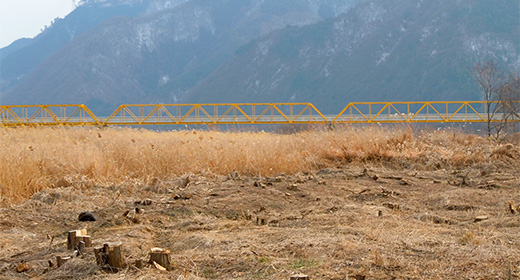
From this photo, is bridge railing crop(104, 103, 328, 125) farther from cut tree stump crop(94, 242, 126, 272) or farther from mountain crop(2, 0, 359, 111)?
mountain crop(2, 0, 359, 111)

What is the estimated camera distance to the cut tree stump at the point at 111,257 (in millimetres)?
3373

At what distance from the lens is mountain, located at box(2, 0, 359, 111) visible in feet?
454

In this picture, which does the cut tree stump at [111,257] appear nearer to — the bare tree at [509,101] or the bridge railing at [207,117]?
the bridge railing at [207,117]

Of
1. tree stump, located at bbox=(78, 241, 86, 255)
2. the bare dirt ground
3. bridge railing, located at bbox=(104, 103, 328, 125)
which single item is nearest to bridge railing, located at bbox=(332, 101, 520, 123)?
bridge railing, located at bbox=(104, 103, 328, 125)

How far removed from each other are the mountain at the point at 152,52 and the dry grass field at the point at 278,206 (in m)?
126

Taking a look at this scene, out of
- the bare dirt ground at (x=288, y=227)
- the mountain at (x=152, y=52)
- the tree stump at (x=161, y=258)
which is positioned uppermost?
the mountain at (x=152, y=52)

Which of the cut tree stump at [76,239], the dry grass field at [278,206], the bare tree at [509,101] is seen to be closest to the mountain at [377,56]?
the bare tree at [509,101]

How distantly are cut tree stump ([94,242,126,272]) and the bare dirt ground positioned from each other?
69 mm

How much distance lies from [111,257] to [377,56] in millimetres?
106441

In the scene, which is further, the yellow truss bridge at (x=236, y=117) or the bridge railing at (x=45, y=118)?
the bridge railing at (x=45, y=118)

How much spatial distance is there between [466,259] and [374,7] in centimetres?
12338

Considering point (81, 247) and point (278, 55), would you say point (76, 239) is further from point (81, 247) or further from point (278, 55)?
point (278, 55)

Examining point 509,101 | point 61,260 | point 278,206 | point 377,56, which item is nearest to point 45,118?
point 509,101

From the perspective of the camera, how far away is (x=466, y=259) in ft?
10.9
